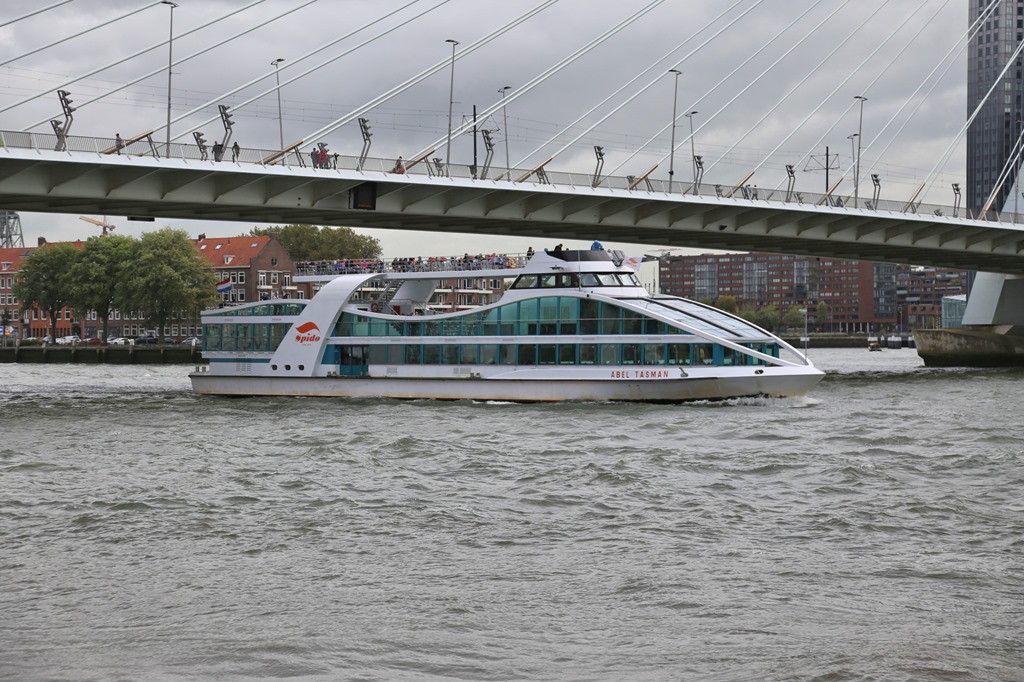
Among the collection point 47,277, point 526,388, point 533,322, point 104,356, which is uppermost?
point 47,277

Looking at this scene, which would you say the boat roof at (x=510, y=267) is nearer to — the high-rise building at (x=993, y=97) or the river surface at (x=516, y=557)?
the river surface at (x=516, y=557)

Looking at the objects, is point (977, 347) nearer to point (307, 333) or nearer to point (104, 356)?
point (307, 333)

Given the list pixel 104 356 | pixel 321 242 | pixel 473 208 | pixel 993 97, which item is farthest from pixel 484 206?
pixel 993 97

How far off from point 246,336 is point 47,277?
7567 cm

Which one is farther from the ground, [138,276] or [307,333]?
[138,276]

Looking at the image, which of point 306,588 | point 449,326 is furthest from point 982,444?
point 449,326

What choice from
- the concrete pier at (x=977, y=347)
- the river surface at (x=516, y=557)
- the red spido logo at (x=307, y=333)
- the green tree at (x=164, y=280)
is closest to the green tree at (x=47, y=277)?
the green tree at (x=164, y=280)

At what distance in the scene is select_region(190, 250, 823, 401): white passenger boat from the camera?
1375 inches

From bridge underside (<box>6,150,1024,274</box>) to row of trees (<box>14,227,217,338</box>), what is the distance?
51899mm

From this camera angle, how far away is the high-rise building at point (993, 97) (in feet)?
327

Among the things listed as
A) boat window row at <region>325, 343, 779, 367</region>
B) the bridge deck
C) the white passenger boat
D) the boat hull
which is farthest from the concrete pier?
the boat hull

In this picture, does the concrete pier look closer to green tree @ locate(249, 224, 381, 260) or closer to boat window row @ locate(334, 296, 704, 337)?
boat window row @ locate(334, 296, 704, 337)

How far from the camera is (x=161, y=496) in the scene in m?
17.2

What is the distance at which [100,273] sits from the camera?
4018 inches
